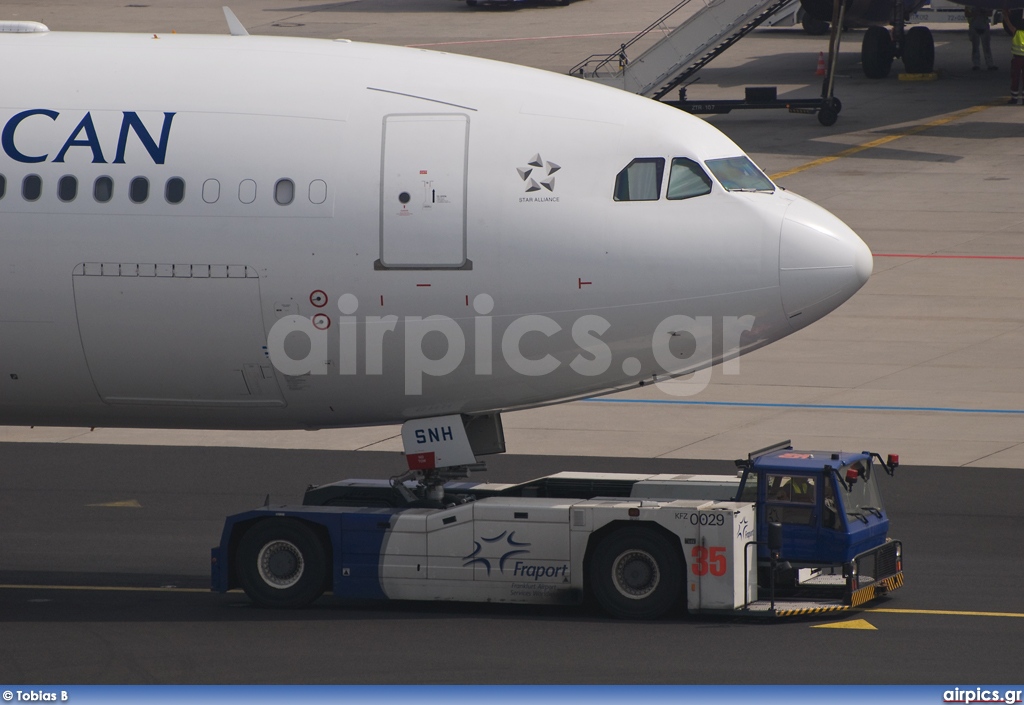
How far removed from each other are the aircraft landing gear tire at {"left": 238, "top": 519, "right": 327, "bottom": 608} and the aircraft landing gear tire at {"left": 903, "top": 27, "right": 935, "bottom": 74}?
47.5 meters

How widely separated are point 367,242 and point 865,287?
21.7 metres

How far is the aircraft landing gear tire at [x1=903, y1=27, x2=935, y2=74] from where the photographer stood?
59.3m

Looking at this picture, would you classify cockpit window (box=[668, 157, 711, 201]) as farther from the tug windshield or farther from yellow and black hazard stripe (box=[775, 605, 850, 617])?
yellow and black hazard stripe (box=[775, 605, 850, 617])

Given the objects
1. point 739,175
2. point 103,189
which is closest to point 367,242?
point 103,189

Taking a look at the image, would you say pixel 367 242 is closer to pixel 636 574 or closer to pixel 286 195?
pixel 286 195

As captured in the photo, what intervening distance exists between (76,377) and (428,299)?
3982 millimetres

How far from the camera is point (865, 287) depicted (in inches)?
1401

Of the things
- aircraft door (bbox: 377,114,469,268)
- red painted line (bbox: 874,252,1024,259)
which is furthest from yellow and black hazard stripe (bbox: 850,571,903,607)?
red painted line (bbox: 874,252,1024,259)

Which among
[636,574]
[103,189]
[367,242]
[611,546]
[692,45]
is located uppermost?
[692,45]

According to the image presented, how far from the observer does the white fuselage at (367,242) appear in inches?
634

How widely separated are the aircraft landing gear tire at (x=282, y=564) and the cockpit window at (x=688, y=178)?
553cm

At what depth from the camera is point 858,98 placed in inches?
2245

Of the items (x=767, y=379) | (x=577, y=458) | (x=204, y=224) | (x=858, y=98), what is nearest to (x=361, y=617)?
(x=204, y=224)

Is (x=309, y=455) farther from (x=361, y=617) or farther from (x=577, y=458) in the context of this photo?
(x=361, y=617)
